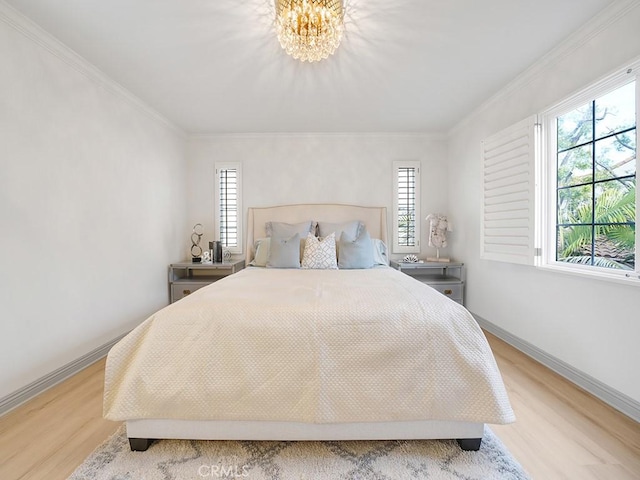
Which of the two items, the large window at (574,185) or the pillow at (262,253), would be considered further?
the pillow at (262,253)

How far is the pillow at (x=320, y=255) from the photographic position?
3209 mm

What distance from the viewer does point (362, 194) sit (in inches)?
162

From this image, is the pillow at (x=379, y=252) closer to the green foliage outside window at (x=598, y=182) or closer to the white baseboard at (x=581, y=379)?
the white baseboard at (x=581, y=379)

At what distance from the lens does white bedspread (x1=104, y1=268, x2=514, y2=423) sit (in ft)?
4.65

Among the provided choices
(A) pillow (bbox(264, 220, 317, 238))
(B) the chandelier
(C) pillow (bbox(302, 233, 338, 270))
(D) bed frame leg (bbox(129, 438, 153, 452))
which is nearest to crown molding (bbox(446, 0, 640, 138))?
(B) the chandelier

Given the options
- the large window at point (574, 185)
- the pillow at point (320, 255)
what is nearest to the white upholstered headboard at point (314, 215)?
the pillow at point (320, 255)

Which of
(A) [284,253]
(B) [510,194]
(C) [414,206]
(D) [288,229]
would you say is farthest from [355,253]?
(B) [510,194]

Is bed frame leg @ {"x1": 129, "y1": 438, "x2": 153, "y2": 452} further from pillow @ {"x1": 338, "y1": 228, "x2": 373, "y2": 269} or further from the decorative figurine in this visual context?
the decorative figurine

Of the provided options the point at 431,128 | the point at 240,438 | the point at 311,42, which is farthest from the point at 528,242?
the point at 240,438

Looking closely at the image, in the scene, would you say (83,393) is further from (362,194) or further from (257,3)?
(362,194)

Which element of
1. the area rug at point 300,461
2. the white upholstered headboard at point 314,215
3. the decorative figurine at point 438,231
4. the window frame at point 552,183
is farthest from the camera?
the white upholstered headboard at point 314,215

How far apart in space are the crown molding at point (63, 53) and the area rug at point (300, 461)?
8.36 ft

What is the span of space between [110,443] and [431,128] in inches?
168

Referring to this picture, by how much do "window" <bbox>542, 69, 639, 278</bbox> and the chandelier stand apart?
70.1 inches
